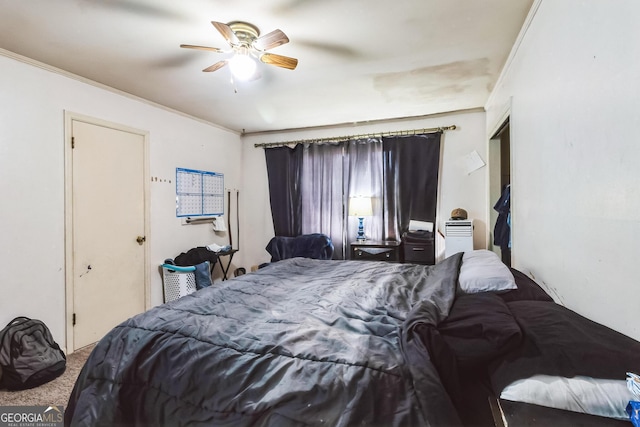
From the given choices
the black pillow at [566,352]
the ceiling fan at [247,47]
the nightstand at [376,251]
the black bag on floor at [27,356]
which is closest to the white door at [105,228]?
the black bag on floor at [27,356]

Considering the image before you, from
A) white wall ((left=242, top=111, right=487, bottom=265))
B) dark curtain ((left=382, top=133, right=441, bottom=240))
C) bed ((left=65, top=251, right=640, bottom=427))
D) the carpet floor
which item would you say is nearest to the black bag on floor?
the carpet floor

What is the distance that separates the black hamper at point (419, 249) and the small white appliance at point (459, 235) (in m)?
0.22

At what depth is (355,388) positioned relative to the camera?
990 mm

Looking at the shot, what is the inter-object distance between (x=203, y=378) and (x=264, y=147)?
12.7 feet

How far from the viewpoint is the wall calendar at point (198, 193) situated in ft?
12.1

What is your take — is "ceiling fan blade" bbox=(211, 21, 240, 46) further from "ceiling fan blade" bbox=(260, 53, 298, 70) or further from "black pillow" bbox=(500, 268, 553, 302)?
"black pillow" bbox=(500, 268, 553, 302)

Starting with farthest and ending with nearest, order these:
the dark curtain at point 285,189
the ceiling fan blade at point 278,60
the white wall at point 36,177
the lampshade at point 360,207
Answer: the dark curtain at point 285,189
the lampshade at point 360,207
the white wall at point 36,177
the ceiling fan blade at point 278,60

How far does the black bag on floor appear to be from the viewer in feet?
6.73

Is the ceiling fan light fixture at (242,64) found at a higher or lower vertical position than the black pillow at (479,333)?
higher

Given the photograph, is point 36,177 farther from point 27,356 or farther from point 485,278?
point 485,278

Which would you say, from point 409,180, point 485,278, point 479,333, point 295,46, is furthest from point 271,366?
point 409,180

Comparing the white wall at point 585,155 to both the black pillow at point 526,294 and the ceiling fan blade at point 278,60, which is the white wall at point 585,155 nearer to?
the black pillow at point 526,294

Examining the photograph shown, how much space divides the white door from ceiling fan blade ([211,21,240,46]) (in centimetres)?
176

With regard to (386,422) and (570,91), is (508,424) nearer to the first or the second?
(386,422)
